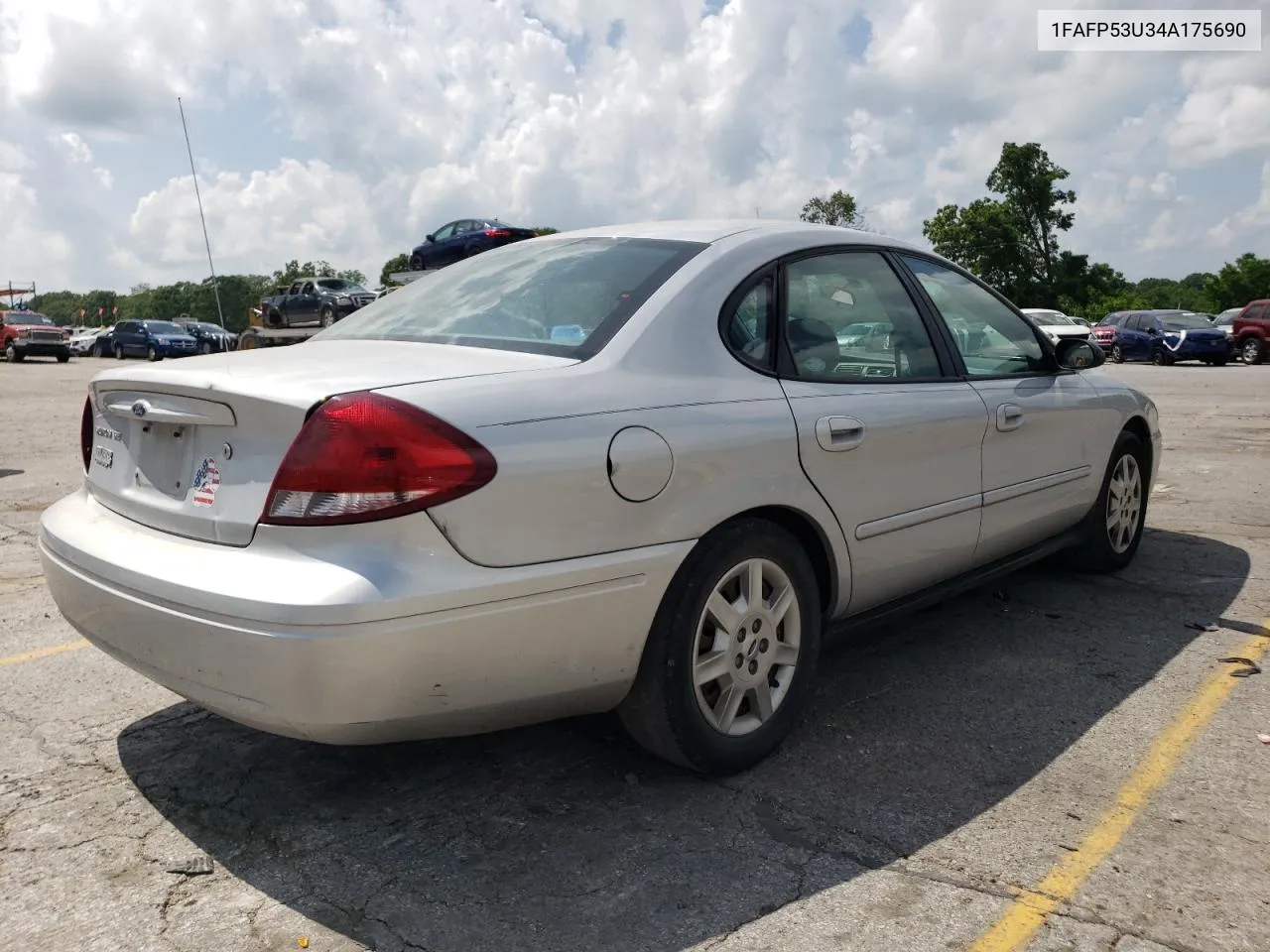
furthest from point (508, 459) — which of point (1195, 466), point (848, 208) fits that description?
point (848, 208)

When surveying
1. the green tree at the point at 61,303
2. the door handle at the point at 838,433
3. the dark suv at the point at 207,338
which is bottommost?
the door handle at the point at 838,433

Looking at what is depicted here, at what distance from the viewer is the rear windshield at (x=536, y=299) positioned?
2.97 metres

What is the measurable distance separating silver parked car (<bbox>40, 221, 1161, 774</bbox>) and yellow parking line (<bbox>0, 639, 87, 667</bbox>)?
4.15 ft

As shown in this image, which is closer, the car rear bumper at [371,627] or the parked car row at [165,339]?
the car rear bumper at [371,627]

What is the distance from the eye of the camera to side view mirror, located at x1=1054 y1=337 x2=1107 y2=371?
4.69 metres

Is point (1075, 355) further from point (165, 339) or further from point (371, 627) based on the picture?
point (165, 339)

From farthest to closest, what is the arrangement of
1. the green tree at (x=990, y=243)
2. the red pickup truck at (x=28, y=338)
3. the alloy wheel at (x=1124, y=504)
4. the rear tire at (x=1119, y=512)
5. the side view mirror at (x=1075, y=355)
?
1. the green tree at (x=990, y=243)
2. the red pickup truck at (x=28, y=338)
3. the alloy wheel at (x=1124, y=504)
4. the rear tire at (x=1119, y=512)
5. the side view mirror at (x=1075, y=355)

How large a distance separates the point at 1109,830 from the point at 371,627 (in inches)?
75.5

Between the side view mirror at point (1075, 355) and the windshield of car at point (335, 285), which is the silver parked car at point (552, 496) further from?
the windshield of car at point (335, 285)

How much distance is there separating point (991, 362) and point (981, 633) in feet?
3.61

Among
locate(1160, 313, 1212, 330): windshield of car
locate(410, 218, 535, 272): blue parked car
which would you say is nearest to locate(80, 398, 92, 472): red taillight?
locate(410, 218, 535, 272): blue parked car

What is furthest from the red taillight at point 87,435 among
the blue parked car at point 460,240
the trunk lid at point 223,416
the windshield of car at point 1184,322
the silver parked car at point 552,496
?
the windshield of car at point 1184,322

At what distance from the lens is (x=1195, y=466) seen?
909 centimetres

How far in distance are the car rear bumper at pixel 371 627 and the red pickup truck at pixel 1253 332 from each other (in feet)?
102
